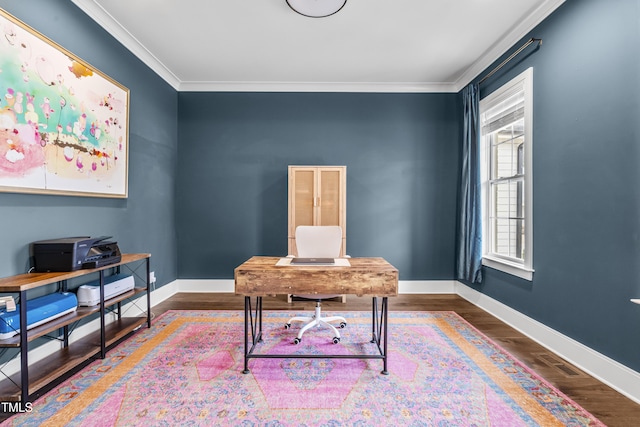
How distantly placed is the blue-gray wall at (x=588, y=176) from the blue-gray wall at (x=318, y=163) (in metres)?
1.52

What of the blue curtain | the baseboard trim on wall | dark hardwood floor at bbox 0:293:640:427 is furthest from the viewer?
the blue curtain

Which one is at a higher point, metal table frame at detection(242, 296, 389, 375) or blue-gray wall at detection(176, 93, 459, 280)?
blue-gray wall at detection(176, 93, 459, 280)

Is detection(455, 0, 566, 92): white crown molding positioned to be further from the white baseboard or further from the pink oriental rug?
the pink oriental rug

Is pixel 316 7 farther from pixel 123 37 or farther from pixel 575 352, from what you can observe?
pixel 575 352

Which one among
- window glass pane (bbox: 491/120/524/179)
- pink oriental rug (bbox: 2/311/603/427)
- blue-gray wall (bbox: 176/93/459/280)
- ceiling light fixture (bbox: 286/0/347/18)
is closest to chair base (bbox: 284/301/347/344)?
pink oriental rug (bbox: 2/311/603/427)

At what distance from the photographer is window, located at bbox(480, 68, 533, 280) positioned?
8.95 feet

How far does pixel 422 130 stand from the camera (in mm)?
4148

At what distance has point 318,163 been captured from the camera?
13.6 ft

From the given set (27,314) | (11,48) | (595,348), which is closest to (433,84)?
(595,348)

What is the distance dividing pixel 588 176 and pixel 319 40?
2.68 m

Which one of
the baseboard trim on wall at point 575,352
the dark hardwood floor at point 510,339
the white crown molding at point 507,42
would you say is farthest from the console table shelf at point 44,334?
the white crown molding at point 507,42

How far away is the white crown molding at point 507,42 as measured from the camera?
8.08 ft

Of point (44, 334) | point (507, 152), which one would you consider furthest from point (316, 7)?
point (44, 334)

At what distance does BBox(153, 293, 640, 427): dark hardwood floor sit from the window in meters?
0.60
